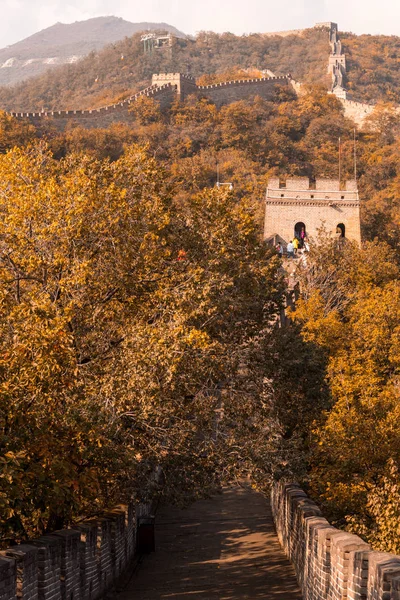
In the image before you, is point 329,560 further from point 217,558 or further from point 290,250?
point 290,250

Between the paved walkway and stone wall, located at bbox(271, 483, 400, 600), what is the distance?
1.69 ft

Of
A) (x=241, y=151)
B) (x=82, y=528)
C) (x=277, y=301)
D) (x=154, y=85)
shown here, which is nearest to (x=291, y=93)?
(x=154, y=85)

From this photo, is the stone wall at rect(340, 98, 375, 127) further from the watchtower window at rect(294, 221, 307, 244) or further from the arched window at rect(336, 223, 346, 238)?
the watchtower window at rect(294, 221, 307, 244)

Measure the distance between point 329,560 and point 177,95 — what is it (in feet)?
312

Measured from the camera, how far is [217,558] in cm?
2094

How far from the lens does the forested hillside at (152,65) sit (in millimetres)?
130375

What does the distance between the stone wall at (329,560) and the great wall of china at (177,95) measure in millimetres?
75415

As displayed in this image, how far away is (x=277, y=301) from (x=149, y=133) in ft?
236

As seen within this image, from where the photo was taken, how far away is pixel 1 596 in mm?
11867

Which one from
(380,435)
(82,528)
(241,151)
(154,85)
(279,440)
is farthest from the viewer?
(154,85)

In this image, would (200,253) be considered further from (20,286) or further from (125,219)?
(20,286)

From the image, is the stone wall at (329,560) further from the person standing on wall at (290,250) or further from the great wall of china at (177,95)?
the great wall of china at (177,95)

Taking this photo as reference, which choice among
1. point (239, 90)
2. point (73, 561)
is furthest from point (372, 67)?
point (73, 561)

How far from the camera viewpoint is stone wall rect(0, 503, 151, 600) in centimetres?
1283
